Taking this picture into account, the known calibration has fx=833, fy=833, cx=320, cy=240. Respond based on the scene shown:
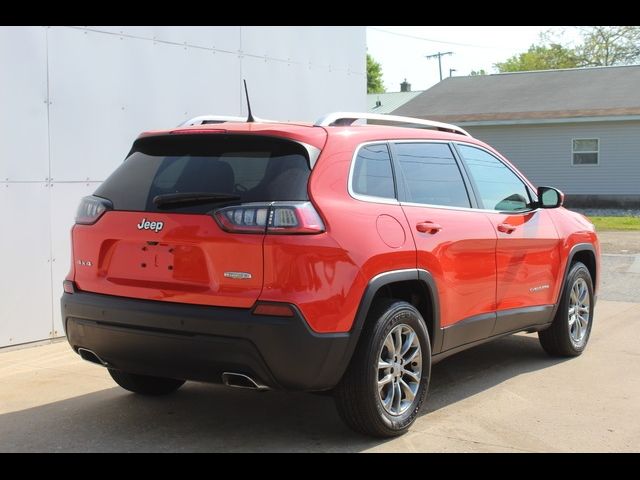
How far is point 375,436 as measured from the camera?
476cm

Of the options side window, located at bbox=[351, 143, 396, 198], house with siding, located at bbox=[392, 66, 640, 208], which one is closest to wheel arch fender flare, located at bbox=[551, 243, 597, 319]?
side window, located at bbox=[351, 143, 396, 198]

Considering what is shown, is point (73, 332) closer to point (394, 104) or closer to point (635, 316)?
point (635, 316)

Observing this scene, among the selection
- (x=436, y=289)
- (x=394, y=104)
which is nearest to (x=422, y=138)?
(x=436, y=289)

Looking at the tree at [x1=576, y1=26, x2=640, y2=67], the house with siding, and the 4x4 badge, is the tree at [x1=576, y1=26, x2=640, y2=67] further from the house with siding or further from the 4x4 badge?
the 4x4 badge

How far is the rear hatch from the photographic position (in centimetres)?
430

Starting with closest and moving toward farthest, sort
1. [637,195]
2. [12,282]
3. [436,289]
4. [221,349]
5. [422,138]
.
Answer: [221,349]
[436,289]
[422,138]
[12,282]
[637,195]

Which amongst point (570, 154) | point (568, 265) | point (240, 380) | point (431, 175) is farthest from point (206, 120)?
point (570, 154)

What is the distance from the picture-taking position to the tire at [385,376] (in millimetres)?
4559

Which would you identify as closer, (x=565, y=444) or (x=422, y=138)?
(x=565, y=444)

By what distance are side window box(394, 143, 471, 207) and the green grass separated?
51.0 ft

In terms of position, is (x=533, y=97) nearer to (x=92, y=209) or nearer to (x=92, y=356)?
(x=92, y=209)

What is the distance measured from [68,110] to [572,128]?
2267 cm

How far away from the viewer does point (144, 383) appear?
5.64 m
